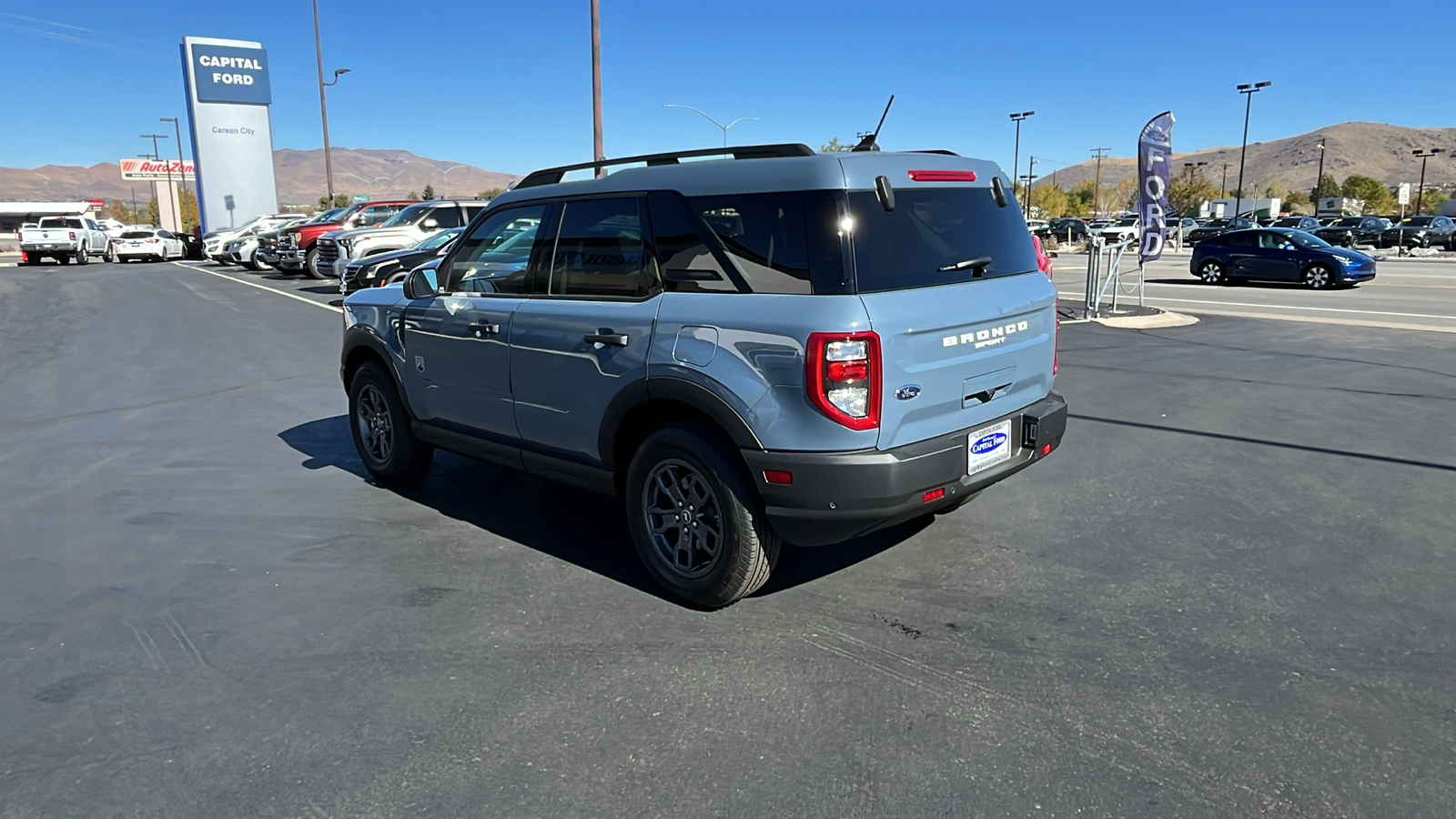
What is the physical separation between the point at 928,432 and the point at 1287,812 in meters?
1.74

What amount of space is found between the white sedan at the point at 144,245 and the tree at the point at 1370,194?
343 ft

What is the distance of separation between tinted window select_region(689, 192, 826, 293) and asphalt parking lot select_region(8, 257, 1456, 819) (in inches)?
56.6

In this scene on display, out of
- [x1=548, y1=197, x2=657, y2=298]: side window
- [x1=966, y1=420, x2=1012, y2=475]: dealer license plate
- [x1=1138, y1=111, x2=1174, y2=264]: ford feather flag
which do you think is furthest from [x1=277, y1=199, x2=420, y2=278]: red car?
[x1=966, y1=420, x2=1012, y2=475]: dealer license plate

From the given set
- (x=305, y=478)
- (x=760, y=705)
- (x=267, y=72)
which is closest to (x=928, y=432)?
(x=760, y=705)

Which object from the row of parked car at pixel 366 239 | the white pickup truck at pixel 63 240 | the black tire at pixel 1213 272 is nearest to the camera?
the row of parked car at pixel 366 239

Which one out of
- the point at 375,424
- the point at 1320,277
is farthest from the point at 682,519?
the point at 1320,277

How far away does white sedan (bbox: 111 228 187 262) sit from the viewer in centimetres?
3947

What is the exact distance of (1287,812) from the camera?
271 cm

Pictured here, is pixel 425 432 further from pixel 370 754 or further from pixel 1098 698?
pixel 1098 698

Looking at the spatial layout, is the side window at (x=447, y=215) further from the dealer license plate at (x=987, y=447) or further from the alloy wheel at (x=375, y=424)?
the dealer license plate at (x=987, y=447)

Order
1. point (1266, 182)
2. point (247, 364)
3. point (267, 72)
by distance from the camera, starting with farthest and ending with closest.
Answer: point (1266, 182) → point (267, 72) → point (247, 364)

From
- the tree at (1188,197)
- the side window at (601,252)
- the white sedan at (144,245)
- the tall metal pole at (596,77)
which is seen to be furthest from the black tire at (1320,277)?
the tree at (1188,197)

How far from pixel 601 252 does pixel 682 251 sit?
55 centimetres

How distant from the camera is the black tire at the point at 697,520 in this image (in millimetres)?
3908
